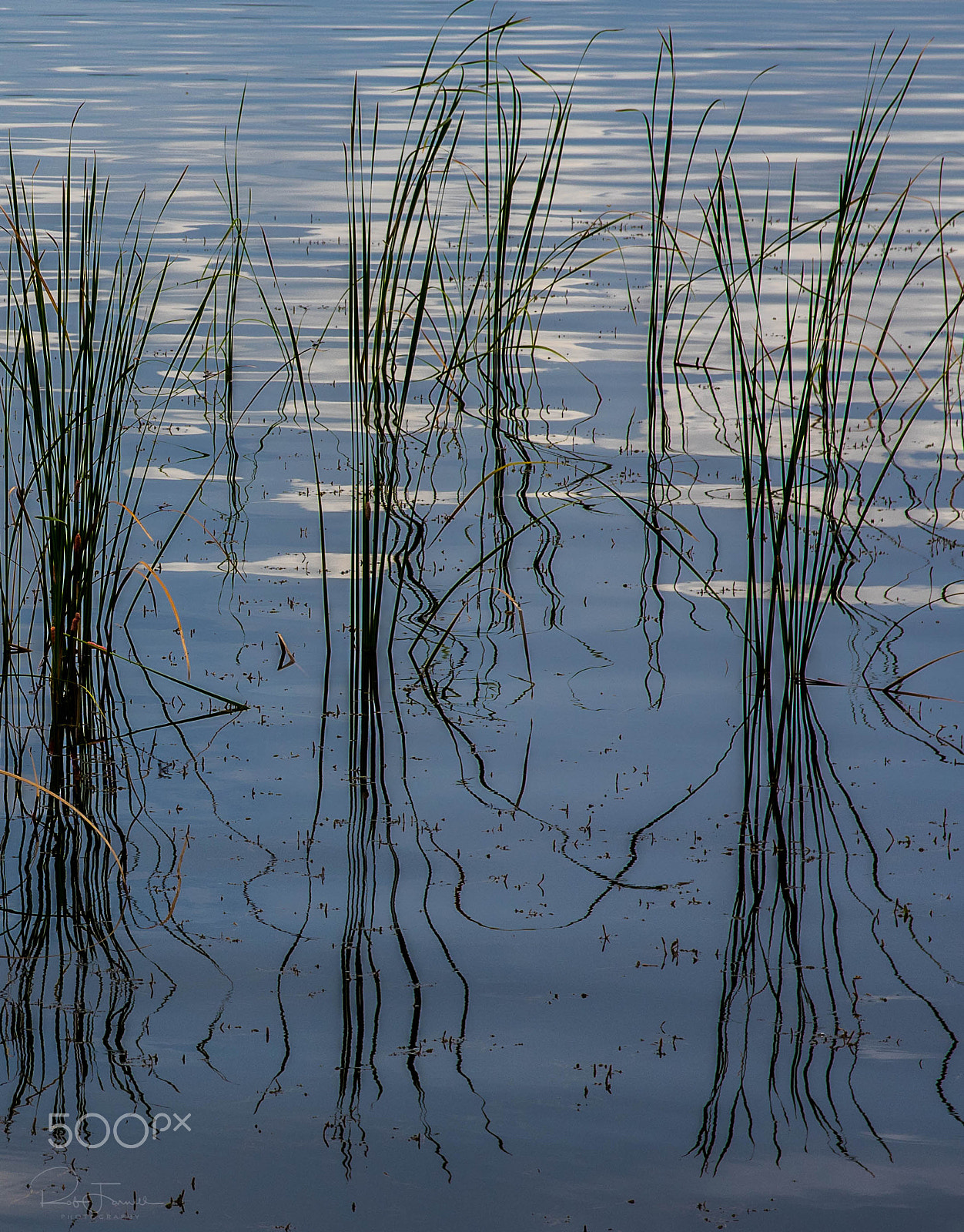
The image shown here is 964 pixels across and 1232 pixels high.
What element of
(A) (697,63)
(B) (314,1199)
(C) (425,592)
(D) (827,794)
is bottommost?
(B) (314,1199)

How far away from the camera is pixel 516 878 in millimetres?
3123

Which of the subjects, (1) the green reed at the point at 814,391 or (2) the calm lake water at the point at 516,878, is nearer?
(2) the calm lake water at the point at 516,878

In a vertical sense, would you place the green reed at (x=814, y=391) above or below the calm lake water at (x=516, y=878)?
above

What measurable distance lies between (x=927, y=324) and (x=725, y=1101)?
5.86 m

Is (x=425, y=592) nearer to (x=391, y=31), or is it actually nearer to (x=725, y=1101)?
(x=725, y=1101)

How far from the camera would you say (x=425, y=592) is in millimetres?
4617

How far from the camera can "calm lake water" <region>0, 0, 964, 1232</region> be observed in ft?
7.80

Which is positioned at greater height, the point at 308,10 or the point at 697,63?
the point at 308,10

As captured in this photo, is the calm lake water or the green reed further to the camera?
the green reed

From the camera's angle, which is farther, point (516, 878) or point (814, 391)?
point (814, 391)

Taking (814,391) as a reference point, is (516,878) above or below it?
below

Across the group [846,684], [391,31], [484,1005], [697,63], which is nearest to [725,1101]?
[484,1005]

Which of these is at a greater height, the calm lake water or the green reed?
the green reed

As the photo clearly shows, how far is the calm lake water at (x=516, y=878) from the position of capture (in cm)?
238
